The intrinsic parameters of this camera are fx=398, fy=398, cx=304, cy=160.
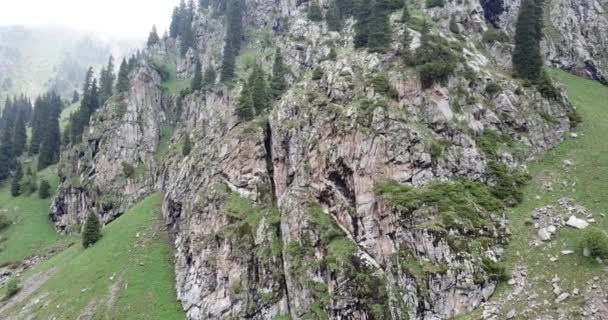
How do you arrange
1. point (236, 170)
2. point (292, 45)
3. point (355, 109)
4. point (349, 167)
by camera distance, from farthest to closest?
point (292, 45) → point (236, 170) → point (355, 109) → point (349, 167)

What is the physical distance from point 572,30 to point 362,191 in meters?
66.3

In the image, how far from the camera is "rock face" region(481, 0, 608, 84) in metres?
79.5

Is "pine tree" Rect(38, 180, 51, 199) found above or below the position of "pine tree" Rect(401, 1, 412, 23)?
below

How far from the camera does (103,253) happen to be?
6769 cm

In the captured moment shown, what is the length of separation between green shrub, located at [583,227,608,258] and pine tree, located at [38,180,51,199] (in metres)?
117

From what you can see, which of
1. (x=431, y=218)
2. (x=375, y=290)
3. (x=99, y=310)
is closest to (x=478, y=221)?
(x=431, y=218)

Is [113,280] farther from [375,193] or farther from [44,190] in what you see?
[44,190]

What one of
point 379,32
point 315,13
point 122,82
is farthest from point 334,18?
point 122,82

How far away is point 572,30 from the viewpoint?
273ft

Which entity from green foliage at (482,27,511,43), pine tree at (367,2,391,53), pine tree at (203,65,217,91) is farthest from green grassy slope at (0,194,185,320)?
green foliage at (482,27,511,43)

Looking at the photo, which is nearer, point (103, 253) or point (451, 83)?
point (451, 83)

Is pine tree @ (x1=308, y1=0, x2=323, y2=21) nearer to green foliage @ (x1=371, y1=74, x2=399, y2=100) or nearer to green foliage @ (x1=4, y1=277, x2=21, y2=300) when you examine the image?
green foliage @ (x1=371, y1=74, x2=399, y2=100)

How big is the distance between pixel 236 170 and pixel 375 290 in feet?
104

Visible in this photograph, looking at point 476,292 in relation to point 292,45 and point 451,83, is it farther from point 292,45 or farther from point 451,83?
point 292,45
